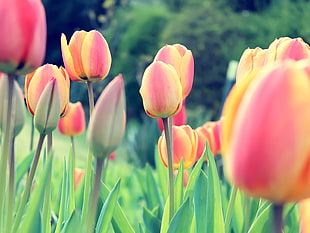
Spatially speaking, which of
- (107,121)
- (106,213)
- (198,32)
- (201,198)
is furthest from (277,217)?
(198,32)

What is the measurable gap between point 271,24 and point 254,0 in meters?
1.47

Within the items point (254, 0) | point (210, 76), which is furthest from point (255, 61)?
point (254, 0)

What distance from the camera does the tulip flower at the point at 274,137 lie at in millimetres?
442

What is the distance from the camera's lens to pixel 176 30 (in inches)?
360

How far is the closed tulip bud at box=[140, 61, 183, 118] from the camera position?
90 centimetres

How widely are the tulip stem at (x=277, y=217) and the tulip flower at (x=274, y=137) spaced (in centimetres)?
1

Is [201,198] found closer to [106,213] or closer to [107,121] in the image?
[106,213]

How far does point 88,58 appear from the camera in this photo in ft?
3.24

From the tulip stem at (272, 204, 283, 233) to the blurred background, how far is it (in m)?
6.86

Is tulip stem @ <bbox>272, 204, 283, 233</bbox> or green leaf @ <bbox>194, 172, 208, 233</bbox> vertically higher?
tulip stem @ <bbox>272, 204, 283, 233</bbox>

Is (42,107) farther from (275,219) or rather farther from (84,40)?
(275,219)

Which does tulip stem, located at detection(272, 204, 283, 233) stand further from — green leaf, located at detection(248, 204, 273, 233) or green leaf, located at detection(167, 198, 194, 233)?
green leaf, located at detection(248, 204, 273, 233)

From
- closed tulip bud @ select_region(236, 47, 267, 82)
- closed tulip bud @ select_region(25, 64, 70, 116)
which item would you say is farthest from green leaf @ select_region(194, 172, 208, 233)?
closed tulip bud @ select_region(25, 64, 70, 116)

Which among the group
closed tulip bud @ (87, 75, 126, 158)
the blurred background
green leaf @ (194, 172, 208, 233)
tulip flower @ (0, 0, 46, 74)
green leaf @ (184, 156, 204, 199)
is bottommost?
the blurred background
